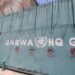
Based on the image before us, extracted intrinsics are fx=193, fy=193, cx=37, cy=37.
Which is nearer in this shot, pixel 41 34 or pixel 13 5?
pixel 41 34

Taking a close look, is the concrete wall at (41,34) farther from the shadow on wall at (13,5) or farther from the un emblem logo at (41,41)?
the shadow on wall at (13,5)

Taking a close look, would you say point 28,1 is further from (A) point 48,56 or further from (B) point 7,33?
(A) point 48,56

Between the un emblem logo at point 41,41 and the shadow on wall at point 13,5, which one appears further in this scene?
the shadow on wall at point 13,5

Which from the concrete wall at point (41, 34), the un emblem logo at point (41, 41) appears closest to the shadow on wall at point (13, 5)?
the concrete wall at point (41, 34)

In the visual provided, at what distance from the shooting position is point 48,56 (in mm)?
7535

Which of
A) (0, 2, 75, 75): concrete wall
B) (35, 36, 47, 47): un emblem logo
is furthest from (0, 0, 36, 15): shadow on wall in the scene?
(35, 36, 47, 47): un emblem logo

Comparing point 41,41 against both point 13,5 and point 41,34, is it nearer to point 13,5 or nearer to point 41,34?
point 41,34

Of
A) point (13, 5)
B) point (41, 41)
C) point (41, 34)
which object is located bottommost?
point (41, 41)

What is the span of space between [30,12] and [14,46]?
1.88 m

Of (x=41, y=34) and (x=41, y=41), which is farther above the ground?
(x=41, y=34)

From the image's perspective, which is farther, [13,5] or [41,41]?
[13,5]

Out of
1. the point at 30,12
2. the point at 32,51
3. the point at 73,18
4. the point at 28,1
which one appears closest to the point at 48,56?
the point at 32,51

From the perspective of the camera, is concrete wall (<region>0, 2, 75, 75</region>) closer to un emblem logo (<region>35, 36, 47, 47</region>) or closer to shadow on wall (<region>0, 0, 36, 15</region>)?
un emblem logo (<region>35, 36, 47, 47</region>)

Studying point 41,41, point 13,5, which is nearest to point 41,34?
point 41,41
